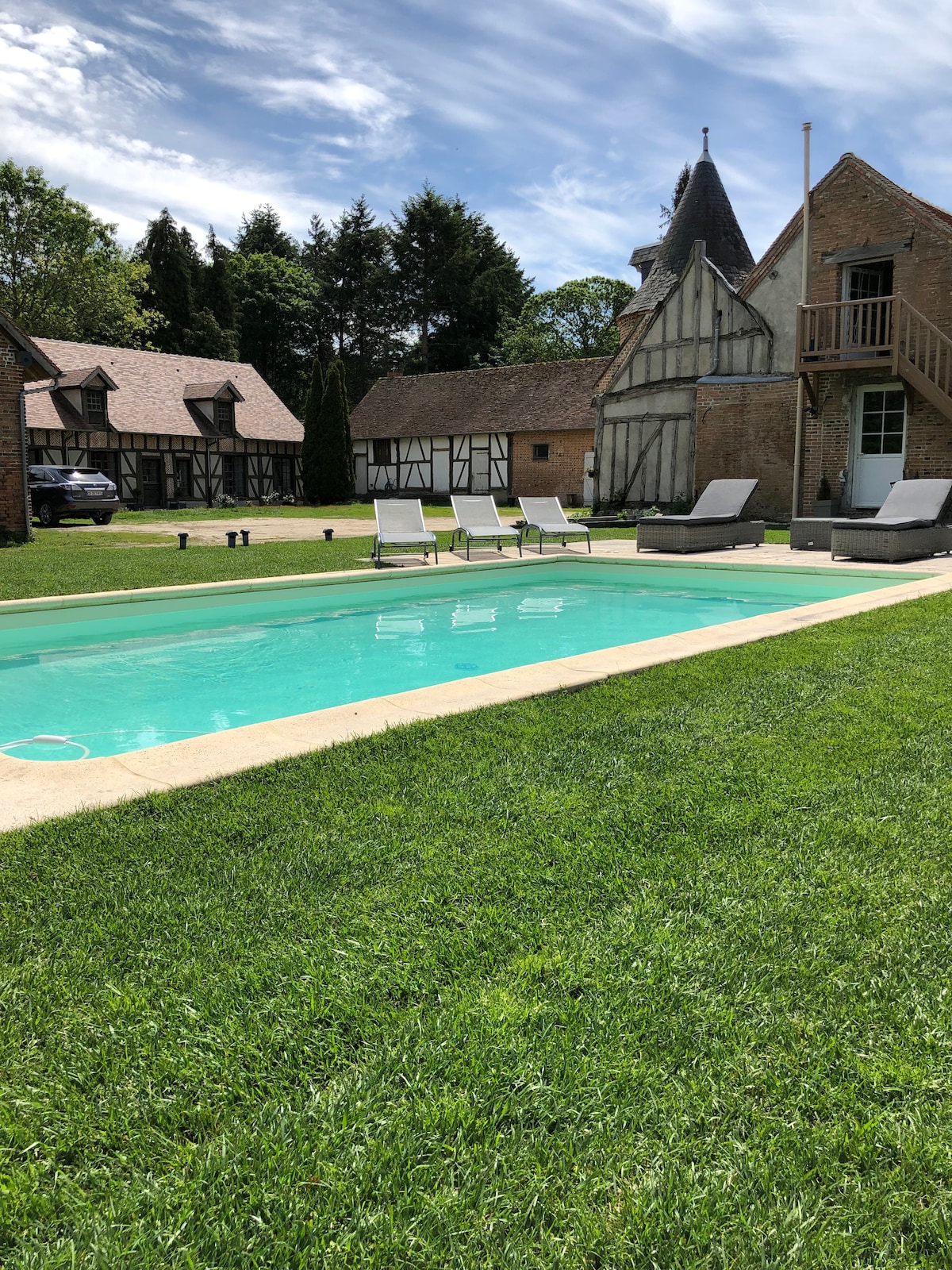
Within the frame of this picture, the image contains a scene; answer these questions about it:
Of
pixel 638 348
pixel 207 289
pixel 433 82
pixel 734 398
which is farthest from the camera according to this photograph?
pixel 207 289

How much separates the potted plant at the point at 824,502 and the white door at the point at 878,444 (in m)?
0.48

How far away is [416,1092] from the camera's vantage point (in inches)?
64.7

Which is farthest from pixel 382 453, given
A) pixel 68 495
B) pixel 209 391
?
pixel 68 495

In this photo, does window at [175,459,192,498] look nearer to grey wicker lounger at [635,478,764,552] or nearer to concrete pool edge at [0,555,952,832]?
grey wicker lounger at [635,478,764,552]

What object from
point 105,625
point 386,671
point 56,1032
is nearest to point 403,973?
point 56,1032

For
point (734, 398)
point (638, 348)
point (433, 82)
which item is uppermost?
point (433, 82)

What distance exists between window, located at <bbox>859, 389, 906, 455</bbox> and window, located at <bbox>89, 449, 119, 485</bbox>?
866 inches

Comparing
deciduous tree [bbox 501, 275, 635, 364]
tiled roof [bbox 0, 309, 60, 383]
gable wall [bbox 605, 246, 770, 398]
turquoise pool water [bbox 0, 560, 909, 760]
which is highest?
deciduous tree [bbox 501, 275, 635, 364]

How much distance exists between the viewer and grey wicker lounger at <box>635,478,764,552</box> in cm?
1296

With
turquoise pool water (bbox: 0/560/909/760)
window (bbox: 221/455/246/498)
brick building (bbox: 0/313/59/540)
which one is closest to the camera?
turquoise pool water (bbox: 0/560/909/760)

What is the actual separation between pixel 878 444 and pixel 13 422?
48.9 ft

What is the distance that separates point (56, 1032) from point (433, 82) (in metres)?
11.6

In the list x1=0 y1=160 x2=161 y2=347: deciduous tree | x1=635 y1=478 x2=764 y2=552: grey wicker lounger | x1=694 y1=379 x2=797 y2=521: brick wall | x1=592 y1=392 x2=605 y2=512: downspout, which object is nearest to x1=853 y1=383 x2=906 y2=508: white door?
x1=694 y1=379 x2=797 y2=521: brick wall

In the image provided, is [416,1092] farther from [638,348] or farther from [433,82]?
[638,348]
